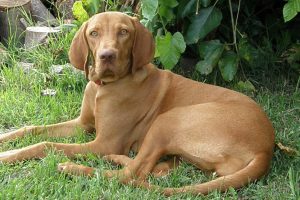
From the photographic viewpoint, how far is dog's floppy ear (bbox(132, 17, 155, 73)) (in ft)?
14.3

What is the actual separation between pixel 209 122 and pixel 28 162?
4.18 ft

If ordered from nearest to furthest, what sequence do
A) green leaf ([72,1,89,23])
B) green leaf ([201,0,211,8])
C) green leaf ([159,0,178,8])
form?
green leaf ([159,0,178,8]) → green leaf ([201,0,211,8]) → green leaf ([72,1,89,23])

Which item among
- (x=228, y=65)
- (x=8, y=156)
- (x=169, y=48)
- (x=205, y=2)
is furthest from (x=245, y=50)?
(x=8, y=156)

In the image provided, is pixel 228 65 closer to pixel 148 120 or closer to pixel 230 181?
pixel 148 120

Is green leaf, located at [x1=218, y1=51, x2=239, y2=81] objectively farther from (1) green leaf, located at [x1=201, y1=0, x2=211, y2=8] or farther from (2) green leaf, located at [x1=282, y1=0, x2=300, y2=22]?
(2) green leaf, located at [x1=282, y1=0, x2=300, y2=22]

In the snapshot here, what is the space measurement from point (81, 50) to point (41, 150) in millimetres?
788

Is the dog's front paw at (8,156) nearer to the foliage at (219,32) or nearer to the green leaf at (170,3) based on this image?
the foliage at (219,32)

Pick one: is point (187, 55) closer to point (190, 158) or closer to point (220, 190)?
point (190, 158)

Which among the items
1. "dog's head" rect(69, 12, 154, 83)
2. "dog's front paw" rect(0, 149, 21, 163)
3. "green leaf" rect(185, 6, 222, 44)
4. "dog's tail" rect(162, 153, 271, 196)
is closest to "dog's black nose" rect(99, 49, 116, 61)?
"dog's head" rect(69, 12, 154, 83)

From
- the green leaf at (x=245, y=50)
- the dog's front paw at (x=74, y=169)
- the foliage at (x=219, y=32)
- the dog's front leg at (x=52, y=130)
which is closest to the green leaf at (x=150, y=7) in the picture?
the foliage at (x=219, y=32)

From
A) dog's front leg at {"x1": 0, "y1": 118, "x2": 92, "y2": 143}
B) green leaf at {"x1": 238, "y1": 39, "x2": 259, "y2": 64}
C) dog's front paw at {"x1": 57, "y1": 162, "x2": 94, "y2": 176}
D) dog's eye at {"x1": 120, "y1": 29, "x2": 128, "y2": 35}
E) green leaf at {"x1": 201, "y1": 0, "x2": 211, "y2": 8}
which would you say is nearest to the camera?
dog's front paw at {"x1": 57, "y1": 162, "x2": 94, "y2": 176}

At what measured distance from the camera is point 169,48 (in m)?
5.14

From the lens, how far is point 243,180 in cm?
378

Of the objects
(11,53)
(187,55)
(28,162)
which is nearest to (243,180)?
(28,162)
